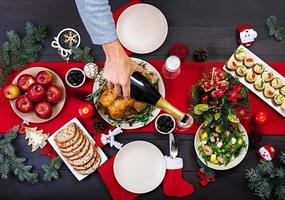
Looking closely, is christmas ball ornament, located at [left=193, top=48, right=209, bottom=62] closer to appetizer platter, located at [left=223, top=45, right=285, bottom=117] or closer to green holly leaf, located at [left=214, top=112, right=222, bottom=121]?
appetizer platter, located at [left=223, top=45, right=285, bottom=117]

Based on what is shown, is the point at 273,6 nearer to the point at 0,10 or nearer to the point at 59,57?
the point at 59,57

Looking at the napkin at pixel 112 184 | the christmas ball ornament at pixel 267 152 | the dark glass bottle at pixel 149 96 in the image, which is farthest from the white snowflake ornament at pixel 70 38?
the christmas ball ornament at pixel 267 152

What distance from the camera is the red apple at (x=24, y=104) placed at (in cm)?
168

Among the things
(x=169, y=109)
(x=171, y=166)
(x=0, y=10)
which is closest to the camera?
(x=169, y=109)

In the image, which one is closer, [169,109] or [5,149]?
[169,109]

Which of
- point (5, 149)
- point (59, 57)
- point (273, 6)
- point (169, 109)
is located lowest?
point (5, 149)

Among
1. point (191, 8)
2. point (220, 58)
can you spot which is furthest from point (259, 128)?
point (191, 8)

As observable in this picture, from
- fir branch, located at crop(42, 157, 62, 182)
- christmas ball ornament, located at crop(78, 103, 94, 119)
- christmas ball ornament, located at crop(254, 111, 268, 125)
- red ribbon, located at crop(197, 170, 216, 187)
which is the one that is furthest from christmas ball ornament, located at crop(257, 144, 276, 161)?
fir branch, located at crop(42, 157, 62, 182)

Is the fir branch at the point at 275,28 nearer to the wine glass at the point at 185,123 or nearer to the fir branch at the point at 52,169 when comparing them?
the wine glass at the point at 185,123

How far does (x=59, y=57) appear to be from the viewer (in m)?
1.78

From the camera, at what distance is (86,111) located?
1667 millimetres

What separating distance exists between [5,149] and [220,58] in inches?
41.5

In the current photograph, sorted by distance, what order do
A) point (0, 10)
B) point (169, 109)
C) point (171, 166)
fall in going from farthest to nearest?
1. point (0, 10)
2. point (171, 166)
3. point (169, 109)

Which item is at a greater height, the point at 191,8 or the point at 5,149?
the point at 191,8
